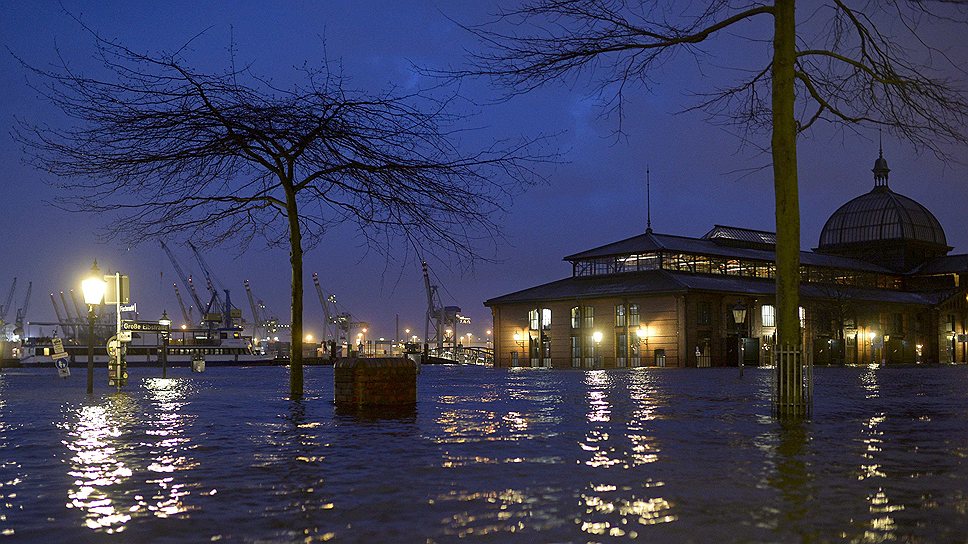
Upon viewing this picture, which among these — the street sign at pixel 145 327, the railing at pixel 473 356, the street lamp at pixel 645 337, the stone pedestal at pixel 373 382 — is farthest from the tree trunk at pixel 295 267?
the railing at pixel 473 356

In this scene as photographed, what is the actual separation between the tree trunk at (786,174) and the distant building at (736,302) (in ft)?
143

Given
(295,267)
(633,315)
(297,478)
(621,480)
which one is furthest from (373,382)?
(633,315)

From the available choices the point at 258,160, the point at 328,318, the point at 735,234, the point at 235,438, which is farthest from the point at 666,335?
the point at 328,318

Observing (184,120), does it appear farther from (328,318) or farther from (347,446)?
(328,318)

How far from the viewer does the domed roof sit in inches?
3873

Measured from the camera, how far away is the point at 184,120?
1666cm

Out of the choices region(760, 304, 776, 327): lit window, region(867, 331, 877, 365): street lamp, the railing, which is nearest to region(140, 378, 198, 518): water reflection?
region(760, 304, 776, 327): lit window

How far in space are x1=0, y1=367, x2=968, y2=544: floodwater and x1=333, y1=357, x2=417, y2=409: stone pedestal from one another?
105 centimetres

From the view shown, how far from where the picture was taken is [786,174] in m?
14.3

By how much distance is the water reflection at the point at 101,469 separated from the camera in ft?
21.4

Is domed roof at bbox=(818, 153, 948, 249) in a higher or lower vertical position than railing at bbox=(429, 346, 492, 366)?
higher

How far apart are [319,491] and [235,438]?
4.73 meters

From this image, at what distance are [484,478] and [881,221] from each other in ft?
330

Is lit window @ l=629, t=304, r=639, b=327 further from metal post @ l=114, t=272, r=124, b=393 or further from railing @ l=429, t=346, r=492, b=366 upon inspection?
metal post @ l=114, t=272, r=124, b=393
